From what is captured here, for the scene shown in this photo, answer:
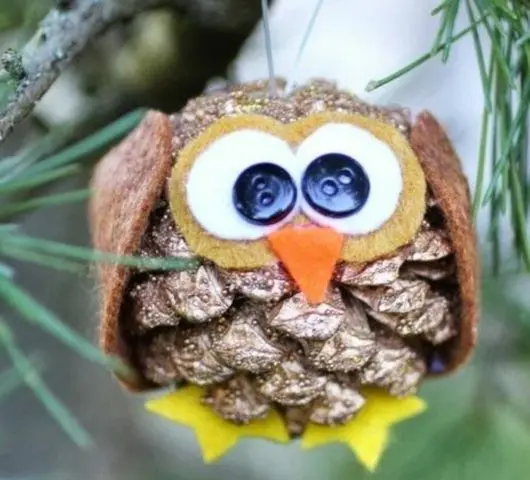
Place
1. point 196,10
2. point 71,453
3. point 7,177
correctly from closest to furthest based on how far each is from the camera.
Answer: point 7,177 < point 196,10 < point 71,453

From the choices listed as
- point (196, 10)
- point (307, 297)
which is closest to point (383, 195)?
point (307, 297)

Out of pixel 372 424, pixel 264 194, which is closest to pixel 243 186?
pixel 264 194

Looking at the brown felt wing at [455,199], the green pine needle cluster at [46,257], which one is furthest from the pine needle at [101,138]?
the brown felt wing at [455,199]

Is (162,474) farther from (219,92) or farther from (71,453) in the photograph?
(219,92)

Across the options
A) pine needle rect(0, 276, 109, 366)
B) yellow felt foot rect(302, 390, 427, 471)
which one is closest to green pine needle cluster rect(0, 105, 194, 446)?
pine needle rect(0, 276, 109, 366)

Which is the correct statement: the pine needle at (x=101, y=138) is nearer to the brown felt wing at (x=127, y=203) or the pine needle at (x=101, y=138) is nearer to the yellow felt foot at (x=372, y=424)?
the brown felt wing at (x=127, y=203)

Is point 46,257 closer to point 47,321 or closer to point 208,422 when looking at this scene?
point 47,321
